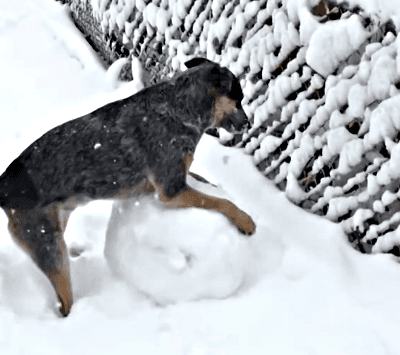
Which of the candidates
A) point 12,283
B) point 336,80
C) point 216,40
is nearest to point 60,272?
point 12,283

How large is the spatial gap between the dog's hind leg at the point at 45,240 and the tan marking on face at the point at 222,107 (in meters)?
0.65

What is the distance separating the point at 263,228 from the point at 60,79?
221cm

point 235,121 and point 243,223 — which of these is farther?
point 243,223

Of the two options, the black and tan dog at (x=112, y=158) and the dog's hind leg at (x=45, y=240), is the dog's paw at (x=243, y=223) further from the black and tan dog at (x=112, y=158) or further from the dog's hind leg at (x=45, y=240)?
the dog's hind leg at (x=45, y=240)

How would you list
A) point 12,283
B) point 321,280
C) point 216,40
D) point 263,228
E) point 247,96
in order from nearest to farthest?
point 12,283, point 321,280, point 263,228, point 247,96, point 216,40

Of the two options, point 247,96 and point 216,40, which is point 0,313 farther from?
point 216,40

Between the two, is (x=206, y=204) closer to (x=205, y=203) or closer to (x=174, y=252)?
(x=205, y=203)

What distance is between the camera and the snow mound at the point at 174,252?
1.69m

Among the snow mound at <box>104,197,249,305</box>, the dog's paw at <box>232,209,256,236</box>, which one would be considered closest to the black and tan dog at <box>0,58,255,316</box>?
the snow mound at <box>104,197,249,305</box>

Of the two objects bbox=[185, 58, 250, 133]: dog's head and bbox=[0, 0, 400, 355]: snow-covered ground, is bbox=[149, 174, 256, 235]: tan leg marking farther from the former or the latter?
bbox=[185, 58, 250, 133]: dog's head

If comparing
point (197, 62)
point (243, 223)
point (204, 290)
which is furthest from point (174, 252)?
point (197, 62)

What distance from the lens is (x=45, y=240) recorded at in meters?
1.55

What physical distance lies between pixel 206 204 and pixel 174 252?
0.22m

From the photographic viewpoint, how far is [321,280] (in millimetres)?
1830
